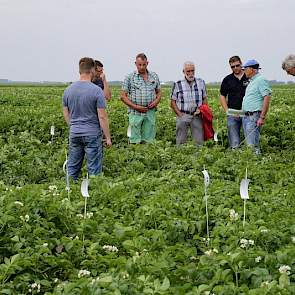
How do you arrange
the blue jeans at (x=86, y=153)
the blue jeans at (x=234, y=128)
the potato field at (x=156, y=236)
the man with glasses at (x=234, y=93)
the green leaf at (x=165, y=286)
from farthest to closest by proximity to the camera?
the blue jeans at (x=234, y=128) → the man with glasses at (x=234, y=93) → the blue jeans at (x=86, y=153) → the potato field at (x=156, y=236) → the green leaf at (x=165, y=286)

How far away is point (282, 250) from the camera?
364 centimetres

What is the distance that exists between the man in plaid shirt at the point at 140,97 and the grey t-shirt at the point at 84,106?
2214 millimetres

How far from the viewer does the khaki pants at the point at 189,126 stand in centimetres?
948

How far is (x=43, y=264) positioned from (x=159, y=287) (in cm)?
101

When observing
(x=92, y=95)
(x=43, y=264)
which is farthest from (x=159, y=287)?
(x=92, y=95)

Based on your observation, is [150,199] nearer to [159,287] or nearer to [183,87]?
[159,287]

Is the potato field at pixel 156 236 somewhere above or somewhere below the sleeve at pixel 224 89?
below

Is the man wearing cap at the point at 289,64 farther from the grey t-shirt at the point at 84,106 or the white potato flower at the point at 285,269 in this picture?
the white potato flower at the point at 285,269

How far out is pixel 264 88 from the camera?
340 inches

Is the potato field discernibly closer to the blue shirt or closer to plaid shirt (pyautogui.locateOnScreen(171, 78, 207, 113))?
the blue shirt

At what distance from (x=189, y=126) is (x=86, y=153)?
295cm

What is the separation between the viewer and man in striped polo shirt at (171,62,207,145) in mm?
9336

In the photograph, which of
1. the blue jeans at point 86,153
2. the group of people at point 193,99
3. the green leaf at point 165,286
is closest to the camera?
the green leaf at point 165,286

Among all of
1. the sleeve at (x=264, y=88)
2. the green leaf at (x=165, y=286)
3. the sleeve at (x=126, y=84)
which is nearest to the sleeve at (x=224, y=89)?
the sleeve at (x=264, y=88)
